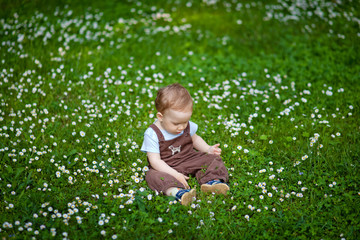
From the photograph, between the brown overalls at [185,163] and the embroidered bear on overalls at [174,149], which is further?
the embroidered bear on overalls at [174,149]

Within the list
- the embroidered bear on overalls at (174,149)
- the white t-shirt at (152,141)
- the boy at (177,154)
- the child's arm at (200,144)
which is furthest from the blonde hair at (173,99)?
the child's arm at (200,144)

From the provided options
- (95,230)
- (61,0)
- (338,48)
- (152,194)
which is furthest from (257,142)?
(61,0)

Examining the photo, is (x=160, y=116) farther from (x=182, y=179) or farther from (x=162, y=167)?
(x=182, y=179)

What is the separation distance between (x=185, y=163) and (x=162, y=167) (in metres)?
0.37

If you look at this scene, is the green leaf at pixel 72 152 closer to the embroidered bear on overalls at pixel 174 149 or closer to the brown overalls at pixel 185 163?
the brown overalls at pixel 185 163

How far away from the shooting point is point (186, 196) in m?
3.73

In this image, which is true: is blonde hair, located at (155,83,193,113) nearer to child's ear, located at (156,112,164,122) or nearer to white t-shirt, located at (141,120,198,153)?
child's ear, located at (156,112,164,122)

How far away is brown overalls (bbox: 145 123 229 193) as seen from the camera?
13.2ft

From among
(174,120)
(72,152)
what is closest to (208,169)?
(174,120)

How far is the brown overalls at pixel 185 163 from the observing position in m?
4.03

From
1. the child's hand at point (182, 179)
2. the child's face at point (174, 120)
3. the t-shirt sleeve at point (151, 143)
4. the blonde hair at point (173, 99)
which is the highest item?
the blonde hair at point (173, 99)

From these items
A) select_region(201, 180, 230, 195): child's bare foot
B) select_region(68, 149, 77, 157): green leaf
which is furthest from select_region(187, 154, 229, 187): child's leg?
select_region(68, 149, 77, 157): green leaf

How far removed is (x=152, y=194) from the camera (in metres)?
4.01

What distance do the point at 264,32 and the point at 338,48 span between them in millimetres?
1643
